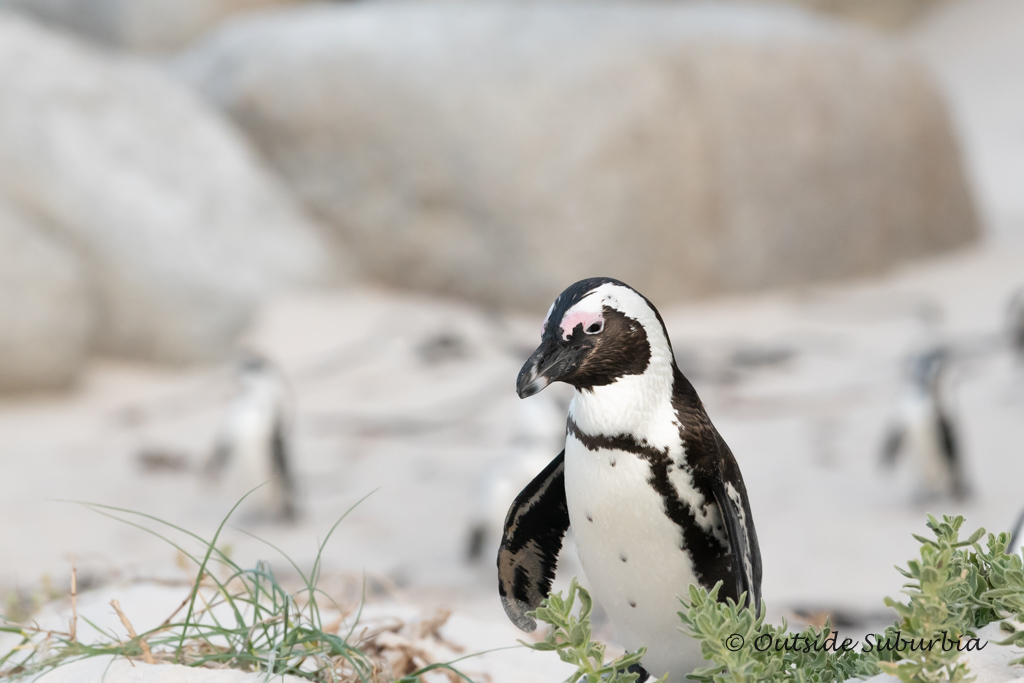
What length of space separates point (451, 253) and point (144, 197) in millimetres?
1982

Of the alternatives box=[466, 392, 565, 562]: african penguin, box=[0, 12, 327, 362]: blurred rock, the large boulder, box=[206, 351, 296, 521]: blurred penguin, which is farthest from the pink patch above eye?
the large boulder

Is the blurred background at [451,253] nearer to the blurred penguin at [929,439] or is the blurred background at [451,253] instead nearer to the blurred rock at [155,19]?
the blurred penguin at [929,439]

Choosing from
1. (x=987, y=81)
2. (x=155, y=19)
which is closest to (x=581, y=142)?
(x=155, y=19)

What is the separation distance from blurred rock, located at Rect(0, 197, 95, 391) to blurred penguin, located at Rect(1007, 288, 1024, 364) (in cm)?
471

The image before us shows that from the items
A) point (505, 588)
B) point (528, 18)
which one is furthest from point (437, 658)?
point (528, 18)

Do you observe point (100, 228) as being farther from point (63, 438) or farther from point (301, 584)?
point (301, 584)

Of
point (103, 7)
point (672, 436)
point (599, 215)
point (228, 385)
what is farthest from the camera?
point (103, 7)

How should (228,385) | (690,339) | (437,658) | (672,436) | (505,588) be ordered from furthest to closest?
(690,339) < (228,385) < (437,658) < (505,588) < (672,436)

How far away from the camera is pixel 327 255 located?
6.69m

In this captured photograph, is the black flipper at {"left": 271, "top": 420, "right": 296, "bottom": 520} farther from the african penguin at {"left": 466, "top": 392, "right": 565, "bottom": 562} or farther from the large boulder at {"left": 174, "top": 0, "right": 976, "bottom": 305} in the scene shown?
the large boulder at {"left": 174, "top": 0, "right": 976, "bottom": 305}

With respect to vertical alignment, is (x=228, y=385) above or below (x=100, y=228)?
below

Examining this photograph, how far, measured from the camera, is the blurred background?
402 cm

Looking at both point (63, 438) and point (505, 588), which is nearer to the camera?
point (505, 588)

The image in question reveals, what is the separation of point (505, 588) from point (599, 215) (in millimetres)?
5441
